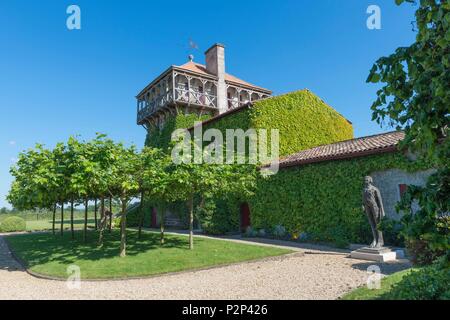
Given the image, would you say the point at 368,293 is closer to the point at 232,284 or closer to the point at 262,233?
the point at 232,284

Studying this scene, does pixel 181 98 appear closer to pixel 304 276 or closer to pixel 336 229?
pixel 336 229

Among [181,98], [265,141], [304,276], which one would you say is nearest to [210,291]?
[304,276]

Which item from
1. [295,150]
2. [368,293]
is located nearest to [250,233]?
[295,150]

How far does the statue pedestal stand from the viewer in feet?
32.0

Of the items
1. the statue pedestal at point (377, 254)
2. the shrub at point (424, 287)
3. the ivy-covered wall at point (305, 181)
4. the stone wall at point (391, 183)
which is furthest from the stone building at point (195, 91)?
the shrub at point (424, 287)

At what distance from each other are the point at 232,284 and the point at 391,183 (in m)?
8.69

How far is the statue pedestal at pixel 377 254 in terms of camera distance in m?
9.76

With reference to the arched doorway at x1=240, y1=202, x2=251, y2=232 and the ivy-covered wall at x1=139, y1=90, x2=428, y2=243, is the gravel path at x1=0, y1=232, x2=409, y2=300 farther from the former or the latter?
the arched doorway at x1=240, y1=202, x2=251, y2=232

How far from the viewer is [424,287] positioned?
4.85 m

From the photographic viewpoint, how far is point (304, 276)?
8.04 metres

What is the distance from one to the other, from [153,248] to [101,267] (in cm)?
347

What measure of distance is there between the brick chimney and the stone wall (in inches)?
721

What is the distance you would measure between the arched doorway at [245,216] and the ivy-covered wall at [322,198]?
4.03 ft

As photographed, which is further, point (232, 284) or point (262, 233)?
point (262, 233)
